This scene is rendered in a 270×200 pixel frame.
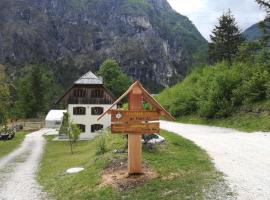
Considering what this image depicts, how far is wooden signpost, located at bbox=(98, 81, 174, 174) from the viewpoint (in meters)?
16.6

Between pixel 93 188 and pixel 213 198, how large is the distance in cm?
563

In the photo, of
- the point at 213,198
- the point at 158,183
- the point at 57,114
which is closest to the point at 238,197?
the point at 213,198

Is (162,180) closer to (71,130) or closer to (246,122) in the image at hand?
(246,122)

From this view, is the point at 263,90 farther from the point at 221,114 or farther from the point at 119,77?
the point at 119,77

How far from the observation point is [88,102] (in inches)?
2409

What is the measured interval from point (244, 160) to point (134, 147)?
250 inches

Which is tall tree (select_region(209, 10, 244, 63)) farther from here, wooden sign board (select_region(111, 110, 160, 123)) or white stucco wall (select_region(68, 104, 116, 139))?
wooden sign board (select_region(111, 110, 160, 123))

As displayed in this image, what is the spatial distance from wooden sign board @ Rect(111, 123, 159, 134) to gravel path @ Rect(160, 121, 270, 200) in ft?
11.9

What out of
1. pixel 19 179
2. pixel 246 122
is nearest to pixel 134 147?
pixel 19 179

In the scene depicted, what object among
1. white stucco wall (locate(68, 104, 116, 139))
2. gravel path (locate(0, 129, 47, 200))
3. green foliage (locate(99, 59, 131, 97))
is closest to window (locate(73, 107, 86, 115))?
white stucco wall (locate(68, 104, 116, 139))

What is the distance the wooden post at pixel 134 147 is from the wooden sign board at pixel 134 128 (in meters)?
0.29

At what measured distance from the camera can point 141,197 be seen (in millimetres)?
14383

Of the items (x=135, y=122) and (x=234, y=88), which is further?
(x=234, y=88)

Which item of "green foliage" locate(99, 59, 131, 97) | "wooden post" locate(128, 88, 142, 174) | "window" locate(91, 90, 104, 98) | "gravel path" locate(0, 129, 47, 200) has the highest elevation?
"green foliage" locate(99, 59, 131, 97)
